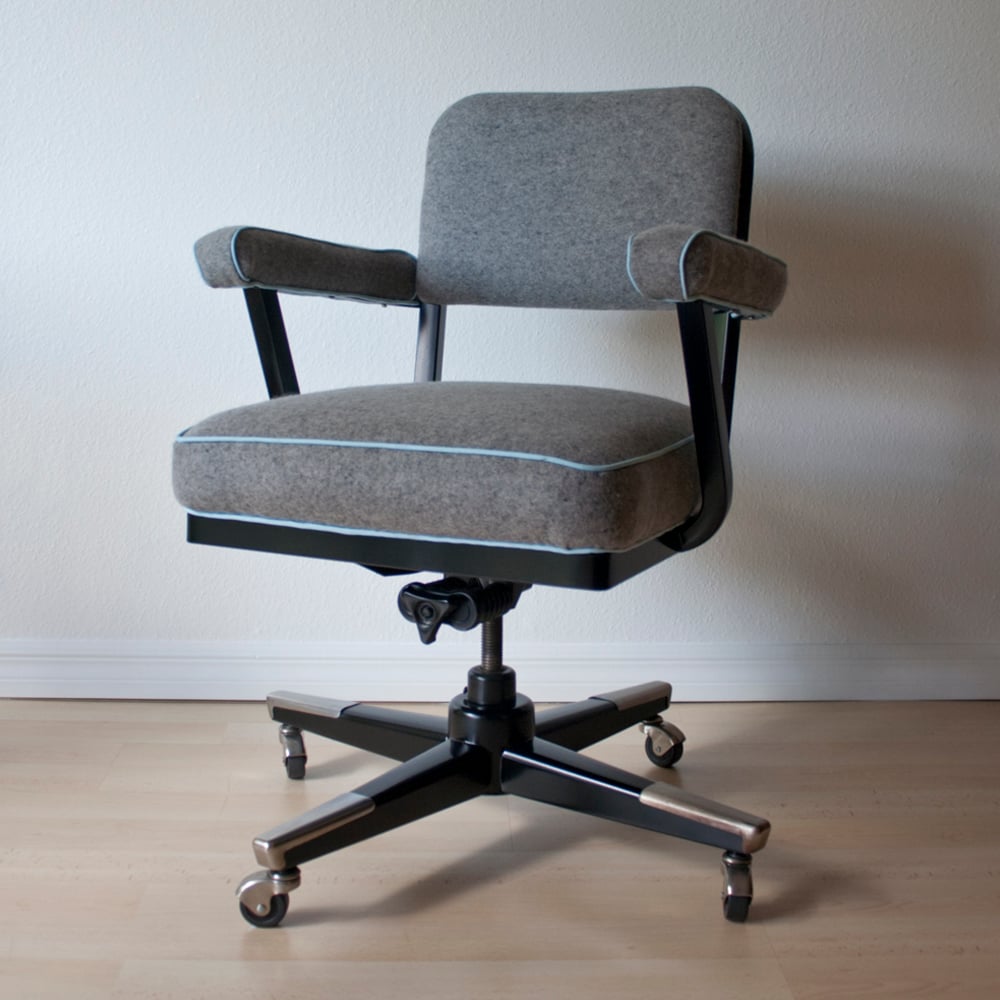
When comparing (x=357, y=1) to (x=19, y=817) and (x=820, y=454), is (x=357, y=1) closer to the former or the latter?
(x=820, y=454)

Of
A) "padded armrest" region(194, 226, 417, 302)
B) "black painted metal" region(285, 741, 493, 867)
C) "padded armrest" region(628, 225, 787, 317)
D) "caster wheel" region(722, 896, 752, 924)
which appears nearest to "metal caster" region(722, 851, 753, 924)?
"caster wheel" region(722, 896, 752, 924)

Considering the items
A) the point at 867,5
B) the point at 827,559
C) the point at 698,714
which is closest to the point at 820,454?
the point at 827,559

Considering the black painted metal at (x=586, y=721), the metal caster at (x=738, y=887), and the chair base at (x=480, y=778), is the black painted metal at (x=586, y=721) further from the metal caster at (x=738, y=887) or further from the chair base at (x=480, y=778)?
the metal caster at (x=738, y=887)

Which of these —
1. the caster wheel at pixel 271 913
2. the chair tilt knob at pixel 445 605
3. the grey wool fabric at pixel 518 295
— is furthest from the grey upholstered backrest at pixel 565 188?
the caster wheel at pixel 271 913

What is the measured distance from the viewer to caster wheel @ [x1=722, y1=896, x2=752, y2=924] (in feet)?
4.29

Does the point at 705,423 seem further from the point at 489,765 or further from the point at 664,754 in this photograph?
the point at 664,754

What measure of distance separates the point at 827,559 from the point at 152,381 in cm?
122

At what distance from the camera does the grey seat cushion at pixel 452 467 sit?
1.08 metres

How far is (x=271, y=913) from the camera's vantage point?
129 cm

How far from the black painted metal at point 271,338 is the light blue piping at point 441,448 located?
245 millimetres

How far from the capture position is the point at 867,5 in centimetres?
199

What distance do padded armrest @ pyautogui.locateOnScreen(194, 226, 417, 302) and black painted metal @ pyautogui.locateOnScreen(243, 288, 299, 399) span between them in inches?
1.1

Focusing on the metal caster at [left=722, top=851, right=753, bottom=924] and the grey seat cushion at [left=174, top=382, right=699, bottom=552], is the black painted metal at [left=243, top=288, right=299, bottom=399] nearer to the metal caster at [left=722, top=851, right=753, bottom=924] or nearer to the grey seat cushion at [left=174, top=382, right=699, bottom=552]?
the grey seat cushion at [left=174, top=382, right=699, bottom=552]

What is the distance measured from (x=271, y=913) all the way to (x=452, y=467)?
1.82 feet
